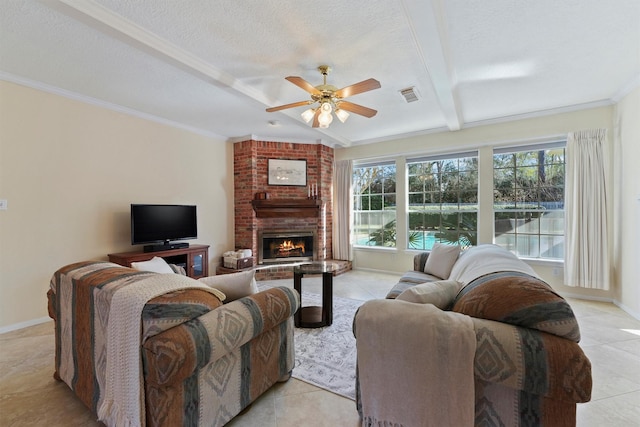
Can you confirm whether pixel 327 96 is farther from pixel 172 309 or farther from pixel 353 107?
pixel 172 309

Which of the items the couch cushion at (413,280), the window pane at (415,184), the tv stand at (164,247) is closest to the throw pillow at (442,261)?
the couch cushion at (413,280)

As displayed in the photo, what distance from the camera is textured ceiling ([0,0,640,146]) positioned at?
74.9 inches

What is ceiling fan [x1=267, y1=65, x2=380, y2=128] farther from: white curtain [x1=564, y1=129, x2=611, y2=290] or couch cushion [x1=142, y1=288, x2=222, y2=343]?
white curtain [x1=564, y1=129, x2=611, y2=290]

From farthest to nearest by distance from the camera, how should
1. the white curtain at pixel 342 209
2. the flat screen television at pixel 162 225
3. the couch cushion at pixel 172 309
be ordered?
1. the white curtain at pixel 342 209
2. the flat screen television at pixel 162 225
3. the couch cushion at pixel 172 309

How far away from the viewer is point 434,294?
152 centimetres

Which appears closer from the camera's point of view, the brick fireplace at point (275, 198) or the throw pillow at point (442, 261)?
the throw pillow at point (442, 261)

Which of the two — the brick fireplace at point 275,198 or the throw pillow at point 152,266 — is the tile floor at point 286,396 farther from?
the brick fireplace at point 275,198

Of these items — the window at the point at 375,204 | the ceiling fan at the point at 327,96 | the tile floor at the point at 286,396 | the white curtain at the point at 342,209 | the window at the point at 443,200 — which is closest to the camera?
the tile floor at the point at 286,396

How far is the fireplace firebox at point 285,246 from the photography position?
200 inches

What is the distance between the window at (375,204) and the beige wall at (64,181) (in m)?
3.25

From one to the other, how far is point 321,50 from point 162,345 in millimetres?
2388

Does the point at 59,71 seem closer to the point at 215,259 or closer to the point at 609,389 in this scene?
the point at 215,259

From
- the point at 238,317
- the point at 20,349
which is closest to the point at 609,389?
the point at 238,317

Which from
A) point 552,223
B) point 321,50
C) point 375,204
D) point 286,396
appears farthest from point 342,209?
point 286,396
